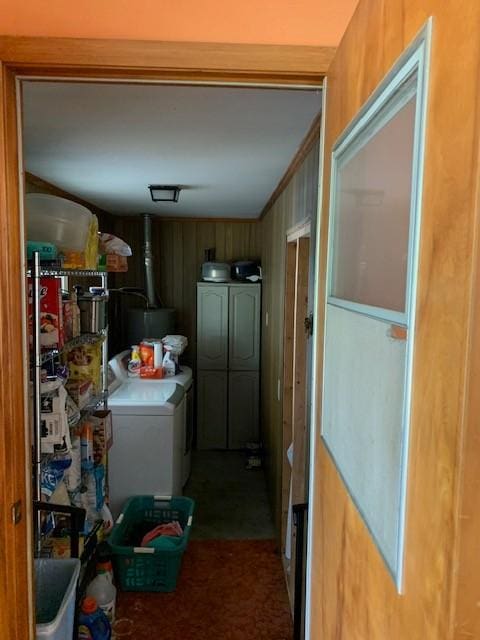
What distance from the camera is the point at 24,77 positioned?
1.16 metres

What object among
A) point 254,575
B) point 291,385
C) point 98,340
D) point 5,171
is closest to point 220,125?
point 5,171

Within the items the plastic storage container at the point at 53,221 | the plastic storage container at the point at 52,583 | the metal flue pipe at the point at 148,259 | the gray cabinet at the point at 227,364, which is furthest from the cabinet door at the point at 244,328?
the plastic storage container at the point at 52,583

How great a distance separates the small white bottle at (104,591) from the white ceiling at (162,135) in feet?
6.77

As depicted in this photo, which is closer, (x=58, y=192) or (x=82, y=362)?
(x=82, y=362)

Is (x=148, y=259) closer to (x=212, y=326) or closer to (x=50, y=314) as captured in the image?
(x=212, y=326)

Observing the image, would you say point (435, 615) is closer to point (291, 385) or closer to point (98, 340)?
point (98, 340)

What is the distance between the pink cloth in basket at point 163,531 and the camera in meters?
2.89

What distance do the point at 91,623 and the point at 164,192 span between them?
2571mm

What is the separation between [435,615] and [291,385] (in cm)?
242

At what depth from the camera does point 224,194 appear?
11.8 ft

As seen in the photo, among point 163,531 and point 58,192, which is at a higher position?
point 58,192

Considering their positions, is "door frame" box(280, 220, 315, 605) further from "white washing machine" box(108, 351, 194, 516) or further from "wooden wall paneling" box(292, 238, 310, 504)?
"white washing machine" box(108, 351, 194, 516)

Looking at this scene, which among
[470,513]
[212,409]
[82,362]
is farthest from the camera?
[212,409]

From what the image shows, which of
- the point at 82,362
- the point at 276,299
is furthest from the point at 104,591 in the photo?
the point at 276,299
